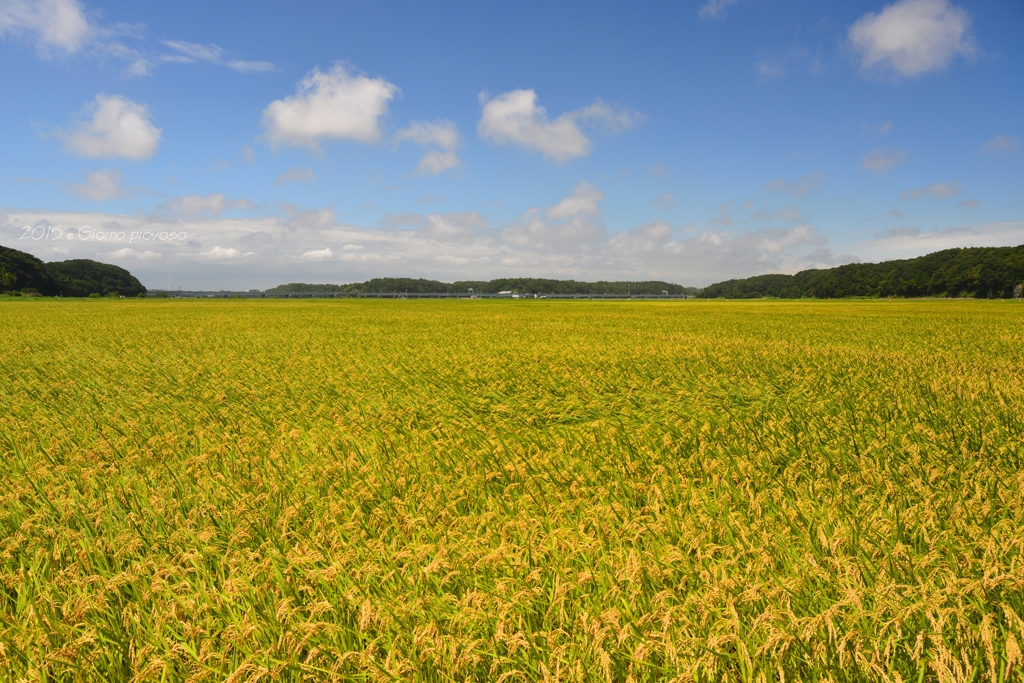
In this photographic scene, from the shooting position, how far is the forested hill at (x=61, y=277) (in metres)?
121

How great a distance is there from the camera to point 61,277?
143875mm

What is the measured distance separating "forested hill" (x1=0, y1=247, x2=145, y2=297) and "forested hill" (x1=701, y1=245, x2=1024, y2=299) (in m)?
222

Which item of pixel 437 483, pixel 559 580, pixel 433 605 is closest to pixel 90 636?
pixel 433 605

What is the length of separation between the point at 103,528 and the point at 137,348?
13.3 meters

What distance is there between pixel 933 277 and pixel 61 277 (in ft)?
777

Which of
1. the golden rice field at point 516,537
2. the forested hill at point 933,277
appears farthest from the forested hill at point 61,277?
the forested hill at point 933,277

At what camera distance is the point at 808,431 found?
526 cm

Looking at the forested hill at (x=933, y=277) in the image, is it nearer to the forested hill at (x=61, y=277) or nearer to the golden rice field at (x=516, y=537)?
the golden rice field at (x=516, y=537)

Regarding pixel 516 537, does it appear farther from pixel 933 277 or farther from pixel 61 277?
pixel 61 277

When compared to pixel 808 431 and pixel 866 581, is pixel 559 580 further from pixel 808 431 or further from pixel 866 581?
pixel 808 431

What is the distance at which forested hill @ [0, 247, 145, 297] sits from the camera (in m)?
121

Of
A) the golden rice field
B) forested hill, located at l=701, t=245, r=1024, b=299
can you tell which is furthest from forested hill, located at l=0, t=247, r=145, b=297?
forested hill, located at l=701, t=245, r=1024, b=299

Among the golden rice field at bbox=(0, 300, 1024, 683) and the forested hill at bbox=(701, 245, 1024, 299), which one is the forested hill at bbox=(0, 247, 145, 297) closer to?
the golden rice field at bbox=(0, 300, 1024, 683)

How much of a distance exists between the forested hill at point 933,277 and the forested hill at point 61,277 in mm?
222085
